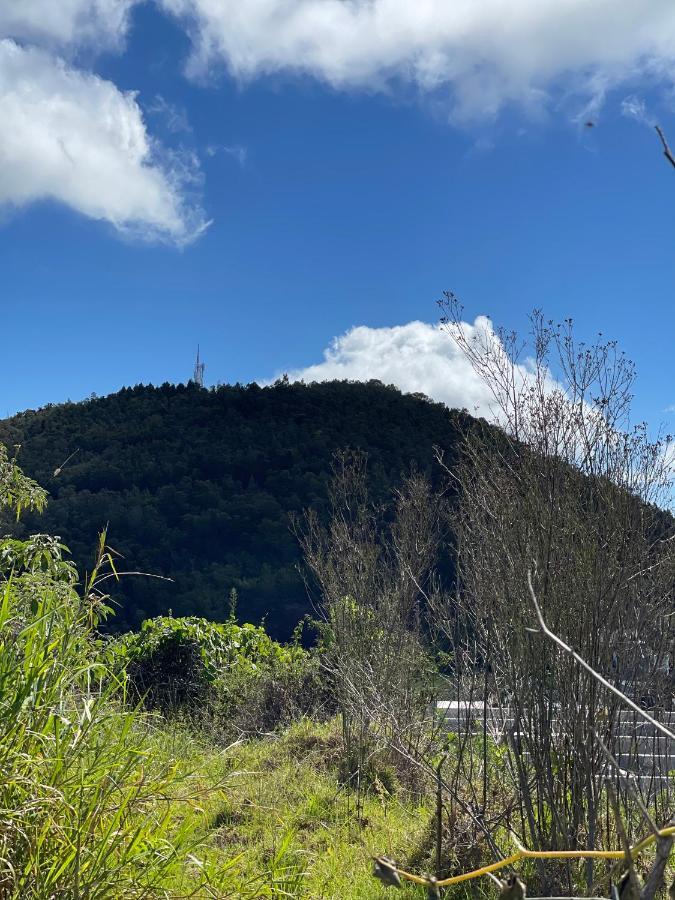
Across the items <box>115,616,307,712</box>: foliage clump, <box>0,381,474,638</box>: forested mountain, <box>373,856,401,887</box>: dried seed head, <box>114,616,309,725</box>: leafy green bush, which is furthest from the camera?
<box>0,381,474,638</box>: forested mountain

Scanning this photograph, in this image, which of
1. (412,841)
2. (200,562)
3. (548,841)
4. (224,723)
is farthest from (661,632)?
(200,562)

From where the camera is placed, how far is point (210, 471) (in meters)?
25.7

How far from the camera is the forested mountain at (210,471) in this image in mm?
19422

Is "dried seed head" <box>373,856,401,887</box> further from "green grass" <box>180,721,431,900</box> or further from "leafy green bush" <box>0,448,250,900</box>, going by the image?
"green grass" <box>180,721,431,900</box>

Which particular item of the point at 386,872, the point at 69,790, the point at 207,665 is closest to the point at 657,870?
the point at 386,872

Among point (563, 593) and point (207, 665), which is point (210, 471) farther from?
point (563, 593)

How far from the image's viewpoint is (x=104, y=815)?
9.31ft

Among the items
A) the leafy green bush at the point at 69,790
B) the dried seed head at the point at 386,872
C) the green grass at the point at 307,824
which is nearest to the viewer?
the dried seed head at the point at 386,872

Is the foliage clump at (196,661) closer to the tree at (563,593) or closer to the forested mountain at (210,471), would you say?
the forested mountain at (210,471)

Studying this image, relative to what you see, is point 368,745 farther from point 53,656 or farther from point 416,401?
point 416,401

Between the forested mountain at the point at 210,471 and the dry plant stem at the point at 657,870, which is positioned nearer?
the dry plant stem at the point at 657,870

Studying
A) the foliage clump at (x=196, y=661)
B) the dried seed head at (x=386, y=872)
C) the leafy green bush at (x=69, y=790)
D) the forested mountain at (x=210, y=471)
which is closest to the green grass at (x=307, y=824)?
the leafy green bush at (x=69, y=790)

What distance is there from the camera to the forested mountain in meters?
19.4

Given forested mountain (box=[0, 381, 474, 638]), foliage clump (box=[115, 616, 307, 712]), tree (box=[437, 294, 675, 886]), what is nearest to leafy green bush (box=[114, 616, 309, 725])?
foliage clump (box=[115, 616, 307, 712])
